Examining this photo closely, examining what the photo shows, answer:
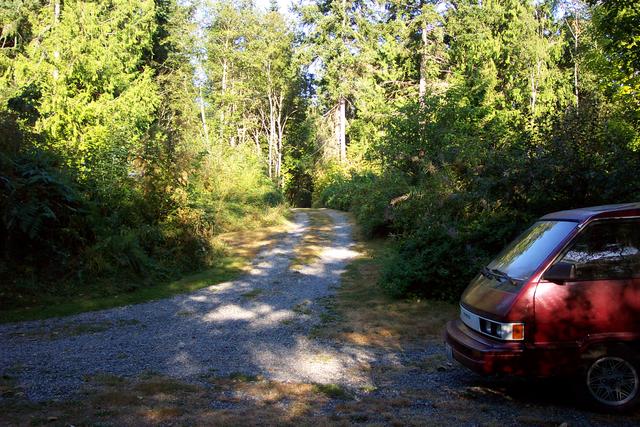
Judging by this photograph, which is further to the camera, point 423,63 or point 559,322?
point 423,63

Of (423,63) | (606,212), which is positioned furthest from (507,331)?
(423,63)

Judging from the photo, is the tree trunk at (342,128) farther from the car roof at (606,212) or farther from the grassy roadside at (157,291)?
the car roof at (606,212)

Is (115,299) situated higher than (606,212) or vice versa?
(606,212)

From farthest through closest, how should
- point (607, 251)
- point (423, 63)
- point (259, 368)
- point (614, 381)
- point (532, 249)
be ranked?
point (423, 63), point (259, 368), point (532, 249), point (607, 251), point (614, 381)

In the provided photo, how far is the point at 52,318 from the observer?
30.8 ft

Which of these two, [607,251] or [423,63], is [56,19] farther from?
[607,251]

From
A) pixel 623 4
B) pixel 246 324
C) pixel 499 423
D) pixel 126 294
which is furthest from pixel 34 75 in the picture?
pixel 499 423

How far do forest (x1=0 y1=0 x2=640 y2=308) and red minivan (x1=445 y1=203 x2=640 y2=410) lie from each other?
12.8 ft

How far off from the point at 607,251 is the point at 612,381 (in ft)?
4.01

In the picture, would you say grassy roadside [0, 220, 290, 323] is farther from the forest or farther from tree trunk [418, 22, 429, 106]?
tree trunk [418, 22, 429, 106]

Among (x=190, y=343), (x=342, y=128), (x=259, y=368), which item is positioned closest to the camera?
A: (x=259, y=368)

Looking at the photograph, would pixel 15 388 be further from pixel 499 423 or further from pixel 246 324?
pixel 499 423

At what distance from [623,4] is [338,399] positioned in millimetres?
8226

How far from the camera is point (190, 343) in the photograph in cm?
782
